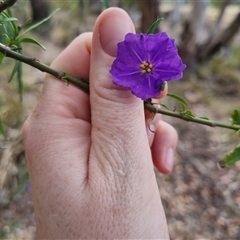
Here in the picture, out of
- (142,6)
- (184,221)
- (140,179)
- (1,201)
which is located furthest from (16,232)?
(142,6)

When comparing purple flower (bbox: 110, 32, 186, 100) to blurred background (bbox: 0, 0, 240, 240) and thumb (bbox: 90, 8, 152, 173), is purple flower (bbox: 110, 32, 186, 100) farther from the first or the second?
blurred background (bbox: 0, 0, 240, 240)

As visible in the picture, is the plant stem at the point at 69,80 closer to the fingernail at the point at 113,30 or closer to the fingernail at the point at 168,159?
the fingernail at the point at 113,30

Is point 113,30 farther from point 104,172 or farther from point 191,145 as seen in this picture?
point 191,145

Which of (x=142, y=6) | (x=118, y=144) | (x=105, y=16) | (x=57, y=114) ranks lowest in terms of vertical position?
(x=118, y=144)

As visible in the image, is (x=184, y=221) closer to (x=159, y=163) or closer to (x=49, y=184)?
(x=159, y=163)

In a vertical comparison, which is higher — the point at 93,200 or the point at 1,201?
the point at 1,201

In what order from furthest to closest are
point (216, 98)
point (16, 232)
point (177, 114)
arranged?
point (216, 98) < point (16, 232) < point (177, 114)

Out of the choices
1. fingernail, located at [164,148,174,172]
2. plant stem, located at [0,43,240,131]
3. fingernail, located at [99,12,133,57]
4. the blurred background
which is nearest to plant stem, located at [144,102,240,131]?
plant stem, located at [0,43,240,131]

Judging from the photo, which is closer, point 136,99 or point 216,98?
point 136,99
